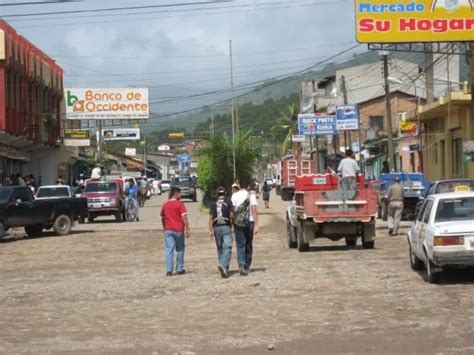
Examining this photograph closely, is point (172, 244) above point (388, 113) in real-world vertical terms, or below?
below

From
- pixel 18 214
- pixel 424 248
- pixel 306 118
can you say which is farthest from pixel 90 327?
pixel 306 118

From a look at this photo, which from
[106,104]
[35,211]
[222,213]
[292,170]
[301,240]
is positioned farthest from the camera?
[106,104]

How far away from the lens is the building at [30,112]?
150ft

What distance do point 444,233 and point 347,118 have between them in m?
35.2

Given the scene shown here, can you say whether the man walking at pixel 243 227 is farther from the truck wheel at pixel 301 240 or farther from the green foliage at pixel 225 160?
the green foliage at pixel 225 160

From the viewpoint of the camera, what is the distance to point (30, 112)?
52.8 m

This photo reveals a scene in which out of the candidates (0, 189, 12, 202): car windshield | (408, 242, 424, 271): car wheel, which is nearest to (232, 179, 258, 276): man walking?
(408, 242, 424, 271): car wheel

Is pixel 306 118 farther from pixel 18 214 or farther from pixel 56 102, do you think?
pixel 18 214

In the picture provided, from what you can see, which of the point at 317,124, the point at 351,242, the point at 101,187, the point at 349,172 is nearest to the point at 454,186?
the point at 351,242

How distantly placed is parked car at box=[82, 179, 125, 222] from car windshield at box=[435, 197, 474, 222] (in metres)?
25.3

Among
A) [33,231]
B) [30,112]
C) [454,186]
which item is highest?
[30,112]

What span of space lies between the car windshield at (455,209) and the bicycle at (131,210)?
2580cm

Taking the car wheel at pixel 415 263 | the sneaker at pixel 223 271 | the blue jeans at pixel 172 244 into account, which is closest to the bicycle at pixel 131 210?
the blue jeans at pixel 172 244

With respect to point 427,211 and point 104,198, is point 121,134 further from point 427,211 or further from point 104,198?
point 427,211
